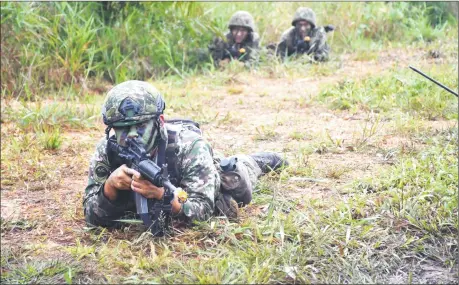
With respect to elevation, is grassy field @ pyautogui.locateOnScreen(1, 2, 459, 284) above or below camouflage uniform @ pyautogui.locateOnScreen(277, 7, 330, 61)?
above

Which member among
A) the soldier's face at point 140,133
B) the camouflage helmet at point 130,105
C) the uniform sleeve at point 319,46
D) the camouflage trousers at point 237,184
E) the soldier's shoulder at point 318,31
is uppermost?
the camouflage helmet at point 130,105

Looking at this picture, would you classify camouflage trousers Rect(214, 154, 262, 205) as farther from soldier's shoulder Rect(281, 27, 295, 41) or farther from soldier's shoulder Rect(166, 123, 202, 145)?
soldier's shoulder Rect(281, 27, 295, 41)

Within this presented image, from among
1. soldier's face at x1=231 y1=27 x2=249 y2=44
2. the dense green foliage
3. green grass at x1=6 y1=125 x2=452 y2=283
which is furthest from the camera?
soldier's face at x1=231 y1=27 x2=249 y2=44

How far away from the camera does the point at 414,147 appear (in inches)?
196

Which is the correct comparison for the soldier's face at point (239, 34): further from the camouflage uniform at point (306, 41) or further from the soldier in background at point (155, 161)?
the soldier in background at point (155, 161)

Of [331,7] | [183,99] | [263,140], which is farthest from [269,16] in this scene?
[263,140]

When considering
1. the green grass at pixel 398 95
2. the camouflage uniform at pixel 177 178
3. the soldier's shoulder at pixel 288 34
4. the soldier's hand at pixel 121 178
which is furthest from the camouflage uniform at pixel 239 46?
the soldier's hand at pixel 121 178

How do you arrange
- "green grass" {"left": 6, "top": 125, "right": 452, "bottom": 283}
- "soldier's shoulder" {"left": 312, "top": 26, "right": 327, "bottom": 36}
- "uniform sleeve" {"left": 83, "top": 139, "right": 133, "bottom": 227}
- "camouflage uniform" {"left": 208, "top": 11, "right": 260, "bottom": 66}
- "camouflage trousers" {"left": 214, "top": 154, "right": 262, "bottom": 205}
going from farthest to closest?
"soldier's shoulder" {"left": 312, "top": 26, "right": 327, "bottom": 36} < "camouflage uniform" {"left": 208, "top": 11, "right": 260, "bottom": 66} < "camouflage trousers" {"left": 214, "top": 154, "right": 262, "bottom": 205} < "uniform sleeve" {"left": 83, "top": 139, "right": 133, "bottom": 227} < "green grass" {"left": 6, "top": 125, "right": 452, "bottom": 283}

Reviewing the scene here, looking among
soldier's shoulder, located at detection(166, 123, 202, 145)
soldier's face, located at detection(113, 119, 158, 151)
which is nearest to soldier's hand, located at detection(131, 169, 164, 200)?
soldier's face, located at detection(113, 119, 158, 151)

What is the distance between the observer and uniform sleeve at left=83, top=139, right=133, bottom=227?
3.51m

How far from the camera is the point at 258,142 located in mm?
5672

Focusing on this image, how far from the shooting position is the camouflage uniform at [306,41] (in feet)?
31.6

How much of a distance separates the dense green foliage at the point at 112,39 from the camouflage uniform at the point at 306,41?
0.59m

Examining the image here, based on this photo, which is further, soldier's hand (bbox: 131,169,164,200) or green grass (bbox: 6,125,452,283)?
soldier's hand (bbox: 131,169,164,200)
